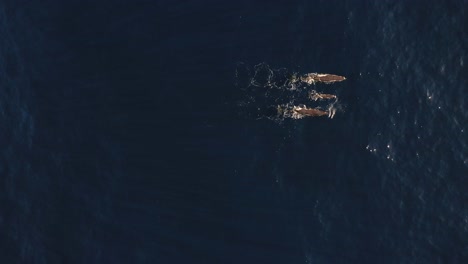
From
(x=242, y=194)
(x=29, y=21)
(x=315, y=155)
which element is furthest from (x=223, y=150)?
(x=29, y=21)

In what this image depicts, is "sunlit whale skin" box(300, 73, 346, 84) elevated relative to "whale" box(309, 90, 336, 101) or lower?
elevated

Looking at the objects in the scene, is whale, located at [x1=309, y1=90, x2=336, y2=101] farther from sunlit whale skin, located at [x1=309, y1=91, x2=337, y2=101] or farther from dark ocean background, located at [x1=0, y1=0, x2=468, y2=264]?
dark ocean background, located at [x1=0, y1=0, x2=468, y2=264]

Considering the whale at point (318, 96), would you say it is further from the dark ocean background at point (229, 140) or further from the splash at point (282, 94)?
the dark ocean background at point (229, 140)

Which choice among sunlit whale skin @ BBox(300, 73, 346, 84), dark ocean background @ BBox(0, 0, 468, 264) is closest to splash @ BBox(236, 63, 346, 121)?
sunlit whale skin @ BBox(300, 73, 346, 84)

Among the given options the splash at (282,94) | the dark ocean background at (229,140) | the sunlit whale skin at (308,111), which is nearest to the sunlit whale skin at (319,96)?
the splash at (282,94)

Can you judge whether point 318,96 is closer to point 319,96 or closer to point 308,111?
point 319,96

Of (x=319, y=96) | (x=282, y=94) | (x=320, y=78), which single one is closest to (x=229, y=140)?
(x=282, y=94)
